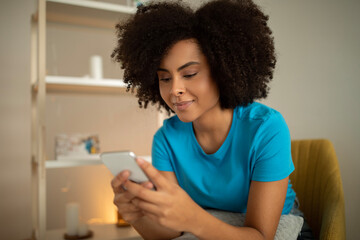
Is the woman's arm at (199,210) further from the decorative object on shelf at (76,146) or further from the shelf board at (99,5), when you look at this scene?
→ the shelf board at (99,5)

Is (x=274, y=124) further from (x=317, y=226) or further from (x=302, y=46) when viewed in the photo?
(x=302, y=46)

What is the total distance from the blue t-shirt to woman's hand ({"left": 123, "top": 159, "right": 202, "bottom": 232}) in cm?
31

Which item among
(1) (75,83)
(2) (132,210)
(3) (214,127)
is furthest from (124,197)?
(1) (75,83)

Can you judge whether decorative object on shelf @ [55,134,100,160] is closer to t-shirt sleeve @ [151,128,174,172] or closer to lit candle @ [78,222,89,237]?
lit candle @ [78,222,89,237]

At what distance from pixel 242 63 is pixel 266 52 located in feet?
0.31

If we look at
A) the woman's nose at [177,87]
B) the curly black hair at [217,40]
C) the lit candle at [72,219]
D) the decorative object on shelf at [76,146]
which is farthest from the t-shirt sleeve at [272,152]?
the lit candle at [72,219]

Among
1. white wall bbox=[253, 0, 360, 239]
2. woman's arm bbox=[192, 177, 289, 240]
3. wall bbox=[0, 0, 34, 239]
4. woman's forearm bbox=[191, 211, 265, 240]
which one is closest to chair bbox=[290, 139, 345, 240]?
woman's arm bbox=[192, 177, 289, 240]

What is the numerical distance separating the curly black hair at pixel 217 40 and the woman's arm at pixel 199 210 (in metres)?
0.31

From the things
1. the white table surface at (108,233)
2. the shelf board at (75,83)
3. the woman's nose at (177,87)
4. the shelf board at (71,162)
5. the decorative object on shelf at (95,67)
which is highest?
the decorative object on shelf at (95,67)

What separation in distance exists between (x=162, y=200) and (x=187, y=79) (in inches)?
15.8

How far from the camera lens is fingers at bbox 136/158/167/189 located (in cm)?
57

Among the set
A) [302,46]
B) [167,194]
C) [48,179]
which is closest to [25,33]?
[48,179]

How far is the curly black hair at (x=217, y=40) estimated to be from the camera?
0.91 m

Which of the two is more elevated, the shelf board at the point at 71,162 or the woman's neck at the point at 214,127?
the woman's neck at the point at 214,127
